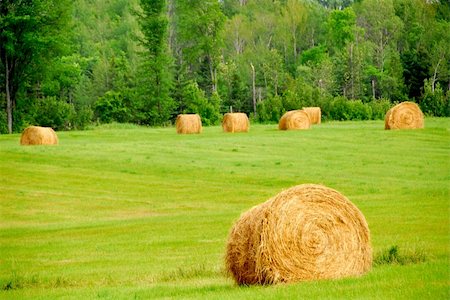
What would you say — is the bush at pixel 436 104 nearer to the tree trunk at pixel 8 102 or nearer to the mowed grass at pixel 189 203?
the mowed grass at pixel 189 203

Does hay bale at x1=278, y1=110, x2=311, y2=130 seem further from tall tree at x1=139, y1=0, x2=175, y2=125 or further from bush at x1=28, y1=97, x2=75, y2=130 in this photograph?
tall tree at x1=139, y1=0, x2=175, y2=125

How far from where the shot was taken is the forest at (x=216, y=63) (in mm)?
71875

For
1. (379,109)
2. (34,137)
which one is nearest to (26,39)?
(34,137)

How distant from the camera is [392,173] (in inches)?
1352

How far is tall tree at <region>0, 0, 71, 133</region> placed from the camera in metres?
69.5

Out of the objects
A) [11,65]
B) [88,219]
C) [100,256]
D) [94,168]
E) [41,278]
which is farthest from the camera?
[11,65]

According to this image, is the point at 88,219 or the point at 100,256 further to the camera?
the point at 88,219

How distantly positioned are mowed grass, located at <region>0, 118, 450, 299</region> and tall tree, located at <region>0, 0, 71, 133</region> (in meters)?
15.5

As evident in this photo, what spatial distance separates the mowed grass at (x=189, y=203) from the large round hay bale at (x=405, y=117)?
0.82 metres

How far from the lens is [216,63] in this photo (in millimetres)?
107062

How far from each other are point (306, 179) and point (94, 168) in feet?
33.4

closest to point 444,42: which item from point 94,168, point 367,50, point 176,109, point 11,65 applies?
point 367,50

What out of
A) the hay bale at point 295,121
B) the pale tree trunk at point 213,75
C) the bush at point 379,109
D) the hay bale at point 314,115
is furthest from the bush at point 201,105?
the hay bale at point 295,121

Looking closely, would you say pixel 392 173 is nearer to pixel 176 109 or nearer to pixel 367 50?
pixel 176 109
